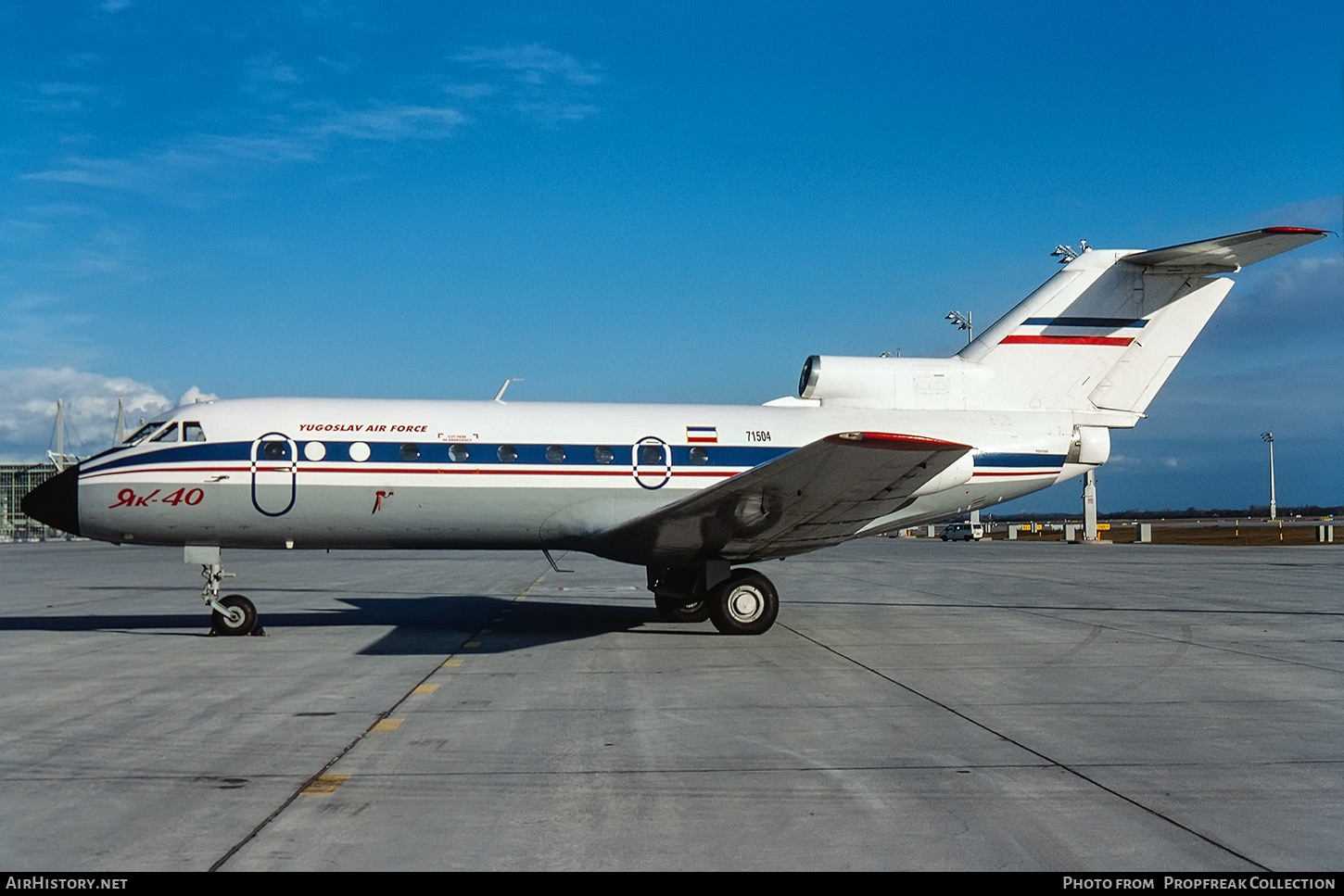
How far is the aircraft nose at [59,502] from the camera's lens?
1431cm

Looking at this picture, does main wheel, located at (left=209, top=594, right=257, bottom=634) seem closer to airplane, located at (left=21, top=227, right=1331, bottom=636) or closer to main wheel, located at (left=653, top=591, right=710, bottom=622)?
airplane, located at (left=21, top=227, right=1331, bottom=636)

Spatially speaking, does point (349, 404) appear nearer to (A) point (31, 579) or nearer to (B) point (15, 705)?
(B) point (15, 705)

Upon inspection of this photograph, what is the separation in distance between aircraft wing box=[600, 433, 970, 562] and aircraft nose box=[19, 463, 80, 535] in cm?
724

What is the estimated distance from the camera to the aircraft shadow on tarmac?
13578 millimetres

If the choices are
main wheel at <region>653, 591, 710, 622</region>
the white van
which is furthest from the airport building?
main wheel at <region>653, 591, 710, 622</region>

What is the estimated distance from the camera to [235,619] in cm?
1421

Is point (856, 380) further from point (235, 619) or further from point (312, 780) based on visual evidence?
point (312, 780)

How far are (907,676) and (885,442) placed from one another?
7.92 feet

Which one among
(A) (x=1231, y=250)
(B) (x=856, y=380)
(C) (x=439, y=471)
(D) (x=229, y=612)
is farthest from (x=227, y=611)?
(A) (x=1231, y=250)

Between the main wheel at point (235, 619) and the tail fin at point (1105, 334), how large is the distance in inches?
446

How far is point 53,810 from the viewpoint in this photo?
563 centimetres

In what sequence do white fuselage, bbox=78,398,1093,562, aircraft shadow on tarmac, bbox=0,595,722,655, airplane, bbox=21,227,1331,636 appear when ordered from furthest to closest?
white fuselage, bbox=78,398,1093,562 < airplane, bbox=21,227,1331,636 < aircraft shadow on tarmac, bbox=0,595,722,655

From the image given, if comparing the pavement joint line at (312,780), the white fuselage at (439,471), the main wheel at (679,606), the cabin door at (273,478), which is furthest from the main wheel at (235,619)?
the main wheel at (679,606)

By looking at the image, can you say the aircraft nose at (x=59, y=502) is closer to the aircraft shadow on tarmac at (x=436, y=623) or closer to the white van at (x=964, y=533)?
the aircraft shadow on tarmac at (x=436, y=623)
